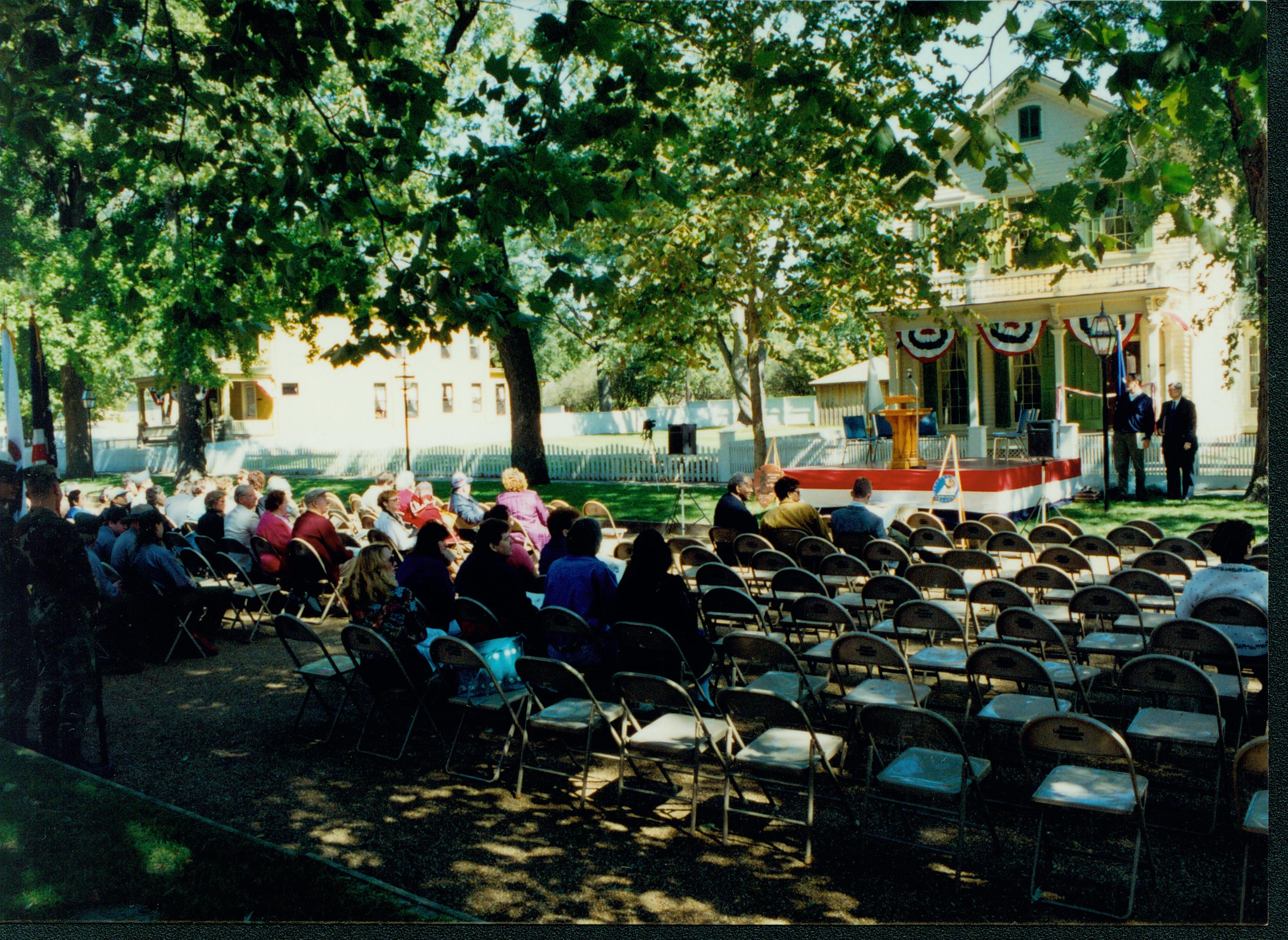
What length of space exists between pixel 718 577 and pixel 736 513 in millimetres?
2101

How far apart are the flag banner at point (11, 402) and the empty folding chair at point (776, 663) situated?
6.54 meters

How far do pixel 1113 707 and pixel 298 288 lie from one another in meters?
6.05

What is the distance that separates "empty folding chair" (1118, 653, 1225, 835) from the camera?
4.34m

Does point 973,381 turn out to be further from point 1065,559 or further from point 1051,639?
point 1051,639

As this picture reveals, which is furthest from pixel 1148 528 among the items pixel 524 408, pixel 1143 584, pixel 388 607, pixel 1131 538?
pixel 524 408

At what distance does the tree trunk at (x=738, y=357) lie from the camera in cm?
2186

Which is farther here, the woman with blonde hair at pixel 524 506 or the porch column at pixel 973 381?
the porch column at pixel 973 381

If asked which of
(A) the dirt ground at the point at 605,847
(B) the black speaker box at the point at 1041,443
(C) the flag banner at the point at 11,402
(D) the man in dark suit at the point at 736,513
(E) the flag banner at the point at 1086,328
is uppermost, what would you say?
(E) the flag banner at the point at 1086,328

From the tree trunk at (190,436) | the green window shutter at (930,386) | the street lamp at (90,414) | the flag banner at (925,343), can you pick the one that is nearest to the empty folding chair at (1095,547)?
the flag banner at (925,343)

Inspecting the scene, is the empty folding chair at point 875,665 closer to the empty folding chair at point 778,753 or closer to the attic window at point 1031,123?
the empty folding chair at point 778,753

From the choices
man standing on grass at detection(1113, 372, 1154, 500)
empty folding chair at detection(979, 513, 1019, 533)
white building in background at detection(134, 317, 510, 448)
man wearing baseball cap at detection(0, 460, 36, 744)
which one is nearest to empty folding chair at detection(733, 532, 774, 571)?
empty folding chair at detection(979, 513, 1019, 533)

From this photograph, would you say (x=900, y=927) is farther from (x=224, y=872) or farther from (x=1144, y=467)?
(x=1144, y=467)

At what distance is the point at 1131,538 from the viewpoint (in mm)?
8703

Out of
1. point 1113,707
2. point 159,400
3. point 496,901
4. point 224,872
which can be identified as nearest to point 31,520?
point 224,872
